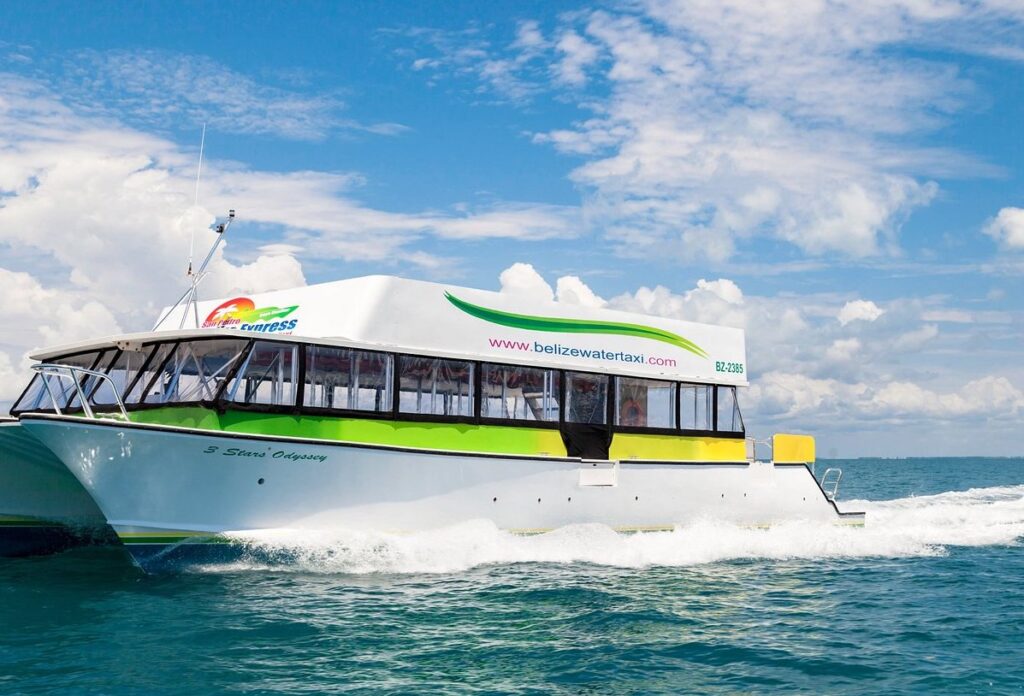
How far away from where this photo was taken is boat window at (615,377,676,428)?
693 inches

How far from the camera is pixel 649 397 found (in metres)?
18.3

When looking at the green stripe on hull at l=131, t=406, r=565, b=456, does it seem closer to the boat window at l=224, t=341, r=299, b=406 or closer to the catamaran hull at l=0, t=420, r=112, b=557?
the boat window at l=224, t=341, r=299, b=406

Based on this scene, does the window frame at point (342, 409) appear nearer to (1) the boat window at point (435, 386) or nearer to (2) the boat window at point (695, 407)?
(1) the boat window at point (435, 386)

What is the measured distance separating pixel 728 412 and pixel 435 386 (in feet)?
23.8

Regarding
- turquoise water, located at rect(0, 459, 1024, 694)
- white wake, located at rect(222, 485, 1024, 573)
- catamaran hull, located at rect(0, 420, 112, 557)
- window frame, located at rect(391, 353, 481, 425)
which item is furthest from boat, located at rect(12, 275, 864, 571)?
catamaran hull, located at rect(0, 420, 112, 557)

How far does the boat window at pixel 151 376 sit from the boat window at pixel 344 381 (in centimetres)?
209

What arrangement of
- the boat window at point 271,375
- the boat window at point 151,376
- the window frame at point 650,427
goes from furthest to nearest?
1. the window frame at point 650,427
2. the boat window at point 151,376
3. the boat window at point 271,375

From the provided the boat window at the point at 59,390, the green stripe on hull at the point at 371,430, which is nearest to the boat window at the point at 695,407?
the green stripe on hull at the point at 371,430

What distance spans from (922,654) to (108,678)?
7994mm

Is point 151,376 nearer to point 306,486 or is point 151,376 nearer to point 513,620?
point 306,486

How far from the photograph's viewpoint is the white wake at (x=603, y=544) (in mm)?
12922

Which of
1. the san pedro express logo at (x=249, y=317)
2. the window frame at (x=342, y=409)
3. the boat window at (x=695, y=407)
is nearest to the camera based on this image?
the window frame at (x=342, y=409)

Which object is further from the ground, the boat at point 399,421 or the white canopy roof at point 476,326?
the white canopy roof at point 476,326

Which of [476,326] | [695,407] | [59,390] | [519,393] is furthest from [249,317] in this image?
[695,407]
